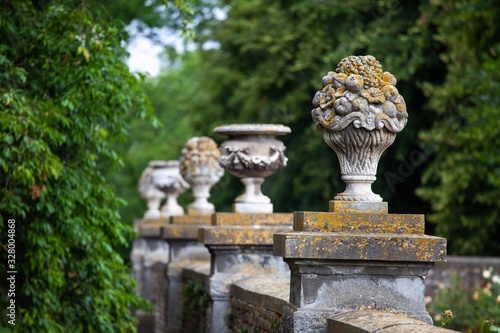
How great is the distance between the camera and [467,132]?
2044 centimetres

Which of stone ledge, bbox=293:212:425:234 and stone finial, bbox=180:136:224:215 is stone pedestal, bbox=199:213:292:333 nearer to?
stone ledge, bbox=293:212:425:234

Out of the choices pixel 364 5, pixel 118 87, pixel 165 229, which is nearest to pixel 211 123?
pixel 364 5

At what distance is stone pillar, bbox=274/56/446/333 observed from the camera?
712 centimetres

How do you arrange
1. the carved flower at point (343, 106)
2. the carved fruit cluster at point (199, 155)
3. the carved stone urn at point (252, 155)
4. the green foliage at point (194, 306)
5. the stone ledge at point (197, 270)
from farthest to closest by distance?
1. the carved fruit cluster at point (199, 155)
2. the stone ledge at point (197, 270)
3. the green foliage at point (194, 306)
4. the carved stone urn at point (252, 155)
5. the carved flower at point (343, 106)

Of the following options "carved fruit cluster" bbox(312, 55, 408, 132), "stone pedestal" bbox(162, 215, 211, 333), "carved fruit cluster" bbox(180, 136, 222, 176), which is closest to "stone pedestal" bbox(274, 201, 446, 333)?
"carved fruit cluster" bbox(312, 55, 408, 132)

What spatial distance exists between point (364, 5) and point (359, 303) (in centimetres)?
1862

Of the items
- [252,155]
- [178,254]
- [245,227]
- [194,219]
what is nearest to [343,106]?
[245,227]

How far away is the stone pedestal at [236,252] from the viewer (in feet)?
36.2

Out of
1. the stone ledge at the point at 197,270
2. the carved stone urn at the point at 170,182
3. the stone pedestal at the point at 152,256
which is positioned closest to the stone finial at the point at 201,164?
the stone ledge at the point at 197,270

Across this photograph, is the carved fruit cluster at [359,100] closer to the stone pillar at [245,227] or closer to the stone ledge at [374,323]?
the stone ledge at [374,323]

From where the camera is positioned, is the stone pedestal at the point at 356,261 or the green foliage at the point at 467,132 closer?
the stone pedestal at the point at 356,261

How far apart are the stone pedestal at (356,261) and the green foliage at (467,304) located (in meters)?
7.33

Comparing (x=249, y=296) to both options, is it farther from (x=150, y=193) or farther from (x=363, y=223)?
(x=150, y=193)

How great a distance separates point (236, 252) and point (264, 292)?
2.08 m
